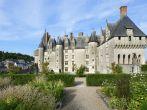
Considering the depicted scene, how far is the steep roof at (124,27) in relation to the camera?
48.8 m

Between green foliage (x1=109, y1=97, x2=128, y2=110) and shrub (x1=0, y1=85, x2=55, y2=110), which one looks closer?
shrub (x1=0, y1=85, x2=55, y2=110)

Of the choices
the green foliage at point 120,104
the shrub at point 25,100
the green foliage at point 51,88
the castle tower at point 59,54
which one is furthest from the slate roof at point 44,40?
the shrub at point 25,100


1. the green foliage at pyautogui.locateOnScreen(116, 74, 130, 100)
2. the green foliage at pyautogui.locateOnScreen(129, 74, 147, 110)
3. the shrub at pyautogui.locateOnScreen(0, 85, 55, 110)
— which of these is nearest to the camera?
the shrub at pyautogui.locateOnScreen(0, 85, 55, 110)

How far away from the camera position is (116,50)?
4922 cm

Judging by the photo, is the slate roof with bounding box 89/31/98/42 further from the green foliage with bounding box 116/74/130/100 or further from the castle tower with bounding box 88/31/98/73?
the green foliage with bounding box 116/74/130/100

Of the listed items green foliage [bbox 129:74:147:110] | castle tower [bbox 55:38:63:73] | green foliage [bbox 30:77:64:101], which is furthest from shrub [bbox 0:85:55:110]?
castle tower [bbox 55:38:63:73]

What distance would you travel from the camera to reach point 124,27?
49.4 meters

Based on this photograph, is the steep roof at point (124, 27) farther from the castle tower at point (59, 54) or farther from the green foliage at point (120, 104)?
the green foliage at point (120, 104)

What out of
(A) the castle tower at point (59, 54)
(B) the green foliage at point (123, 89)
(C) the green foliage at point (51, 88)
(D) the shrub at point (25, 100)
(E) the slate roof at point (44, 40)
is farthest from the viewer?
(E) the slate roof at point (44, 40)

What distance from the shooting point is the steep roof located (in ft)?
160

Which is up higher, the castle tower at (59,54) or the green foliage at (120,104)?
the castle tower at (59,54)

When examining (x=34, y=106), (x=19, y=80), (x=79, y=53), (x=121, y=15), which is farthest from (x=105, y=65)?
(x=34, y=106)

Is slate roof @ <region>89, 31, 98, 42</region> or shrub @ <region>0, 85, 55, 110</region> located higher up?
slate roof @ <region>89, 31, 98, 42</region>

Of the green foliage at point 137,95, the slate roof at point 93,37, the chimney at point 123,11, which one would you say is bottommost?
the green foliage at point 137,95
